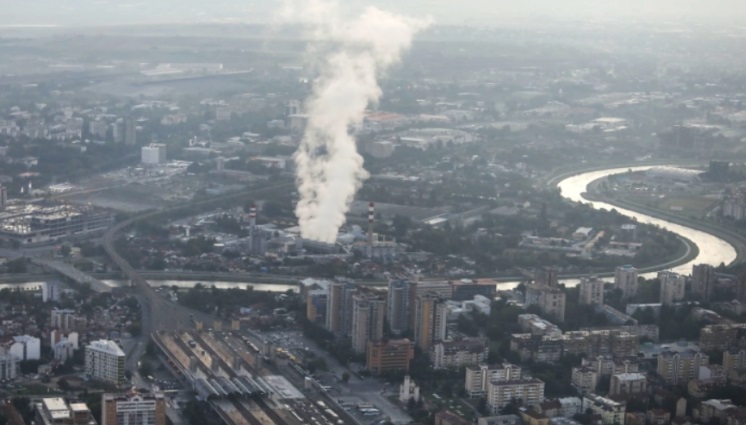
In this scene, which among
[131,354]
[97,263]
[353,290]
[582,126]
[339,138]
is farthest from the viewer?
[582,126]

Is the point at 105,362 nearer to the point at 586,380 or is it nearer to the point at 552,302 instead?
the point at 586,380

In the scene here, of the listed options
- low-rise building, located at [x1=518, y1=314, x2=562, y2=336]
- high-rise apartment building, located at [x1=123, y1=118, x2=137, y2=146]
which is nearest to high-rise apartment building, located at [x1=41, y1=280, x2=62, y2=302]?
low-rise building, located at [x1=518, y1=314, x2=562, y2=336]

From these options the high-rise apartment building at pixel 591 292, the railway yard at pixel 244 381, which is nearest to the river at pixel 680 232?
the high-rise apartment building at pixel 591 292

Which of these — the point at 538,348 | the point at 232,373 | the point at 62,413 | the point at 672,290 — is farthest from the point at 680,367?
the point at 62,413

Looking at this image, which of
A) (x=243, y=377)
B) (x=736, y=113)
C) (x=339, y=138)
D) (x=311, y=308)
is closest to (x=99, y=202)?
(x=339, y=138)

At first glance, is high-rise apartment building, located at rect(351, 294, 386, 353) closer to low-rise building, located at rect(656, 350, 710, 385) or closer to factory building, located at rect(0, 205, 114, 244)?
low-rise building, located at rect(656, 350, 710, 385)

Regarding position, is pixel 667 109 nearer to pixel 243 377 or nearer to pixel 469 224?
pixel 469 224

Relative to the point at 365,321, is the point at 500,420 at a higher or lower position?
lower
